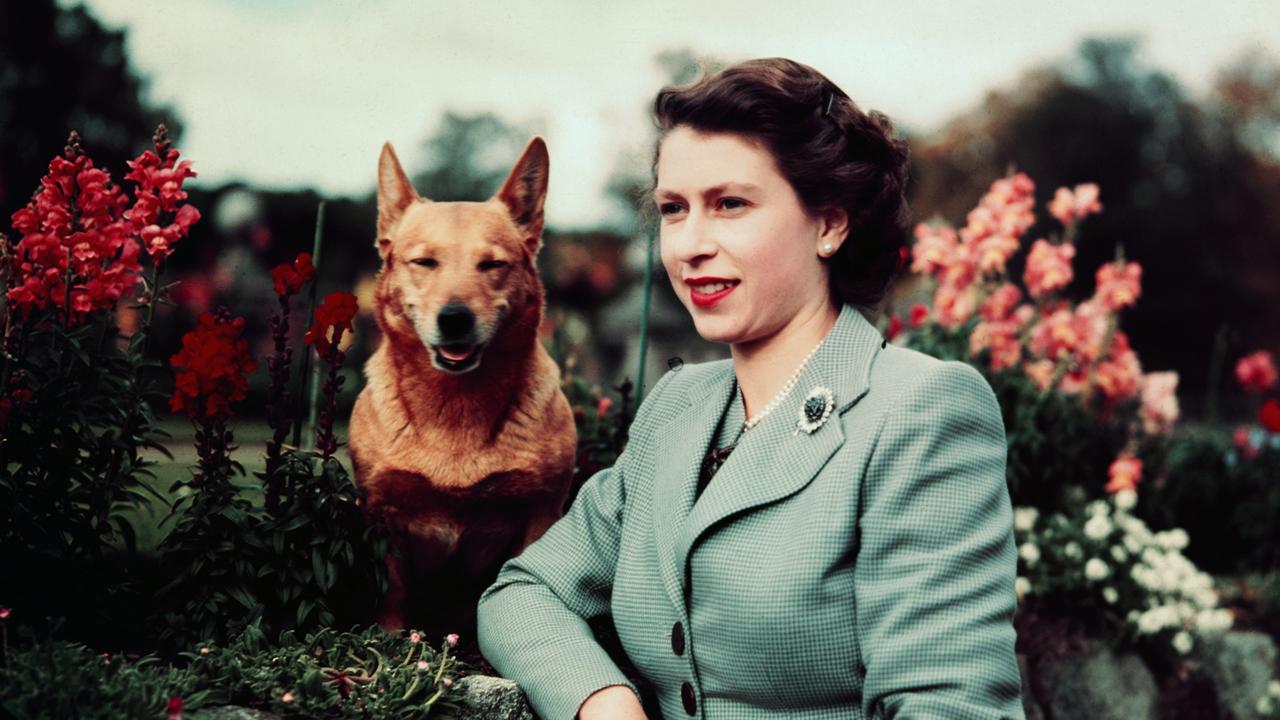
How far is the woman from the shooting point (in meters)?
2.30

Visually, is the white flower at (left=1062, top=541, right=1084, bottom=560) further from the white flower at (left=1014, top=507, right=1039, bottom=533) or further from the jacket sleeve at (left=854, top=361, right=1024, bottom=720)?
the jacket sleeve at (left=854, top=361, right=1024, bottom=720)

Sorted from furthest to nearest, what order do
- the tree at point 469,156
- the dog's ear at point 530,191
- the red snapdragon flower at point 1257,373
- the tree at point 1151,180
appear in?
the tree at point 1151,180, the red snapdragon flower at point 1257,373, the tree at point 469,156, the dog's ear at point 530,191

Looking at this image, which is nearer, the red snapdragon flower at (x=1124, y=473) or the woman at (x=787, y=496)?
the woman at (x=787, y=496)

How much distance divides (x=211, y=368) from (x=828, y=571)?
1595mm

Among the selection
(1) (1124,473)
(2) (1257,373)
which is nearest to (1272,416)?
(2) (1257,373)

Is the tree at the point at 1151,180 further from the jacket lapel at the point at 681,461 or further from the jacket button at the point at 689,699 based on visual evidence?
the jacket button at the point at 689,699


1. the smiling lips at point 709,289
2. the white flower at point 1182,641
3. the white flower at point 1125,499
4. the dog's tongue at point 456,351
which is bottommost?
the white flower at point 1182,641

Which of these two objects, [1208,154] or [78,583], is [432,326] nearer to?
[78,583]

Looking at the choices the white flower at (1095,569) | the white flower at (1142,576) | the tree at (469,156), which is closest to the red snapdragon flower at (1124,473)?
the white flower at (1142,576)

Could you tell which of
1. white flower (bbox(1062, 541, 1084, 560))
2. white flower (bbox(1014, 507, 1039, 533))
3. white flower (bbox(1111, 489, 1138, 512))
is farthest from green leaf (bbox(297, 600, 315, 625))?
white flower (bbox(1111, 489, 1138, 512))

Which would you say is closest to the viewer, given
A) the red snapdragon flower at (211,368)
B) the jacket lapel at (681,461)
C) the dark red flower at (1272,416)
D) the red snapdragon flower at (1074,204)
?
the jacket lapel at (681,461)

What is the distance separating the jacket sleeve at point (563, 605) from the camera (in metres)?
2.68

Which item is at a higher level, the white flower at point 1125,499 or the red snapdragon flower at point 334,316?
the red snapdragon flower at point 334,316

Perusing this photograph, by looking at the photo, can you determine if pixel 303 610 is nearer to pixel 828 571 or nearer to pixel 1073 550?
pixel 828 571
